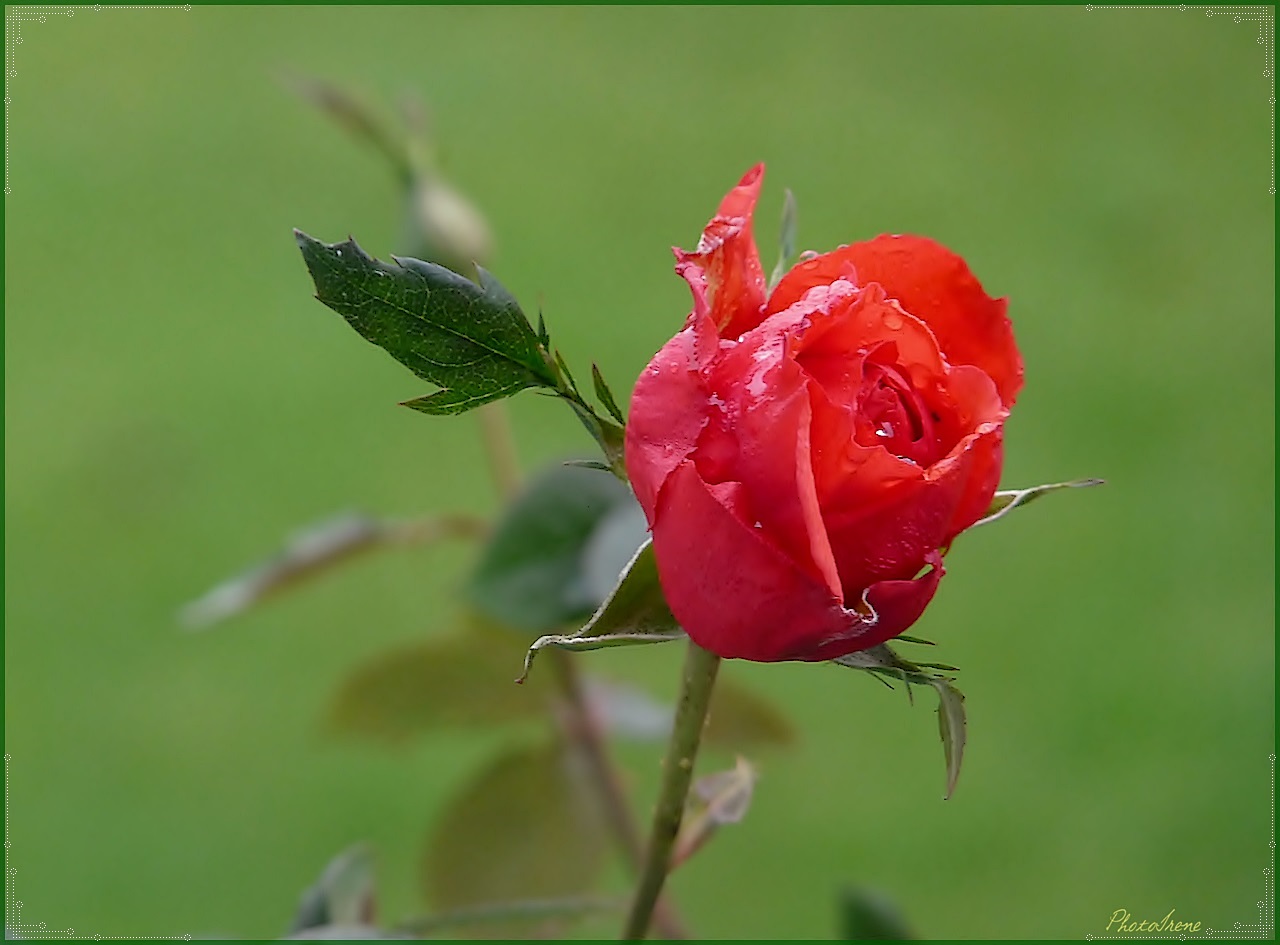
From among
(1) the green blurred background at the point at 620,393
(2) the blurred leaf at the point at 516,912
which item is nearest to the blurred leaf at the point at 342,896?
(2) the blurred leaf at the point at 516,912

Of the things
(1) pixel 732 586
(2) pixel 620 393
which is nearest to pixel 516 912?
(1) pixel 732 586

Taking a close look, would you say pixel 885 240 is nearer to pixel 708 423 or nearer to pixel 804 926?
pixel 708 423

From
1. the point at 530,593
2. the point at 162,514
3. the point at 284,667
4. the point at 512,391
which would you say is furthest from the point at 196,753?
the point at 512,391

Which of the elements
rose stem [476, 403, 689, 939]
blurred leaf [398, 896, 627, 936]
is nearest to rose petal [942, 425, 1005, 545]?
blurred leaf [398, 896, 627, 936]

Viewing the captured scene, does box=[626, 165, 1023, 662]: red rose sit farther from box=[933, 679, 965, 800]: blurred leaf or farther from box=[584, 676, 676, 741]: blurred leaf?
box=[584, 676, 676, 741]: blurred leaf
